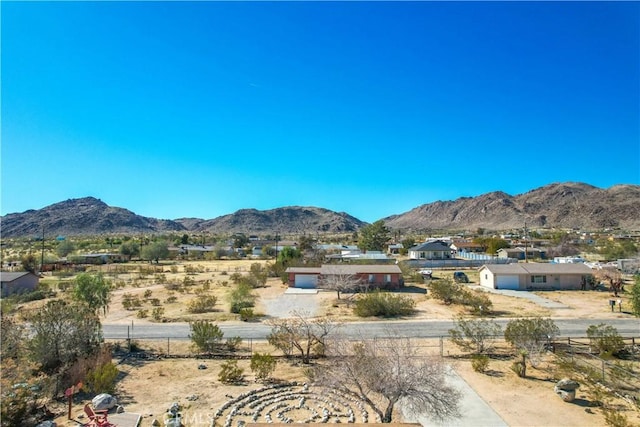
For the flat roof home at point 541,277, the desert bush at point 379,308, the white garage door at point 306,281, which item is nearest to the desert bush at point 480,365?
the desert bush at point 379,308

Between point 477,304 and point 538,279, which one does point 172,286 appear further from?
point 538,279

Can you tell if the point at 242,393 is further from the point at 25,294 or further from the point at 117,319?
the point at 25,294

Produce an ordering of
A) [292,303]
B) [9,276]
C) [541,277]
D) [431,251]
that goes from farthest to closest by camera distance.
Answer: [431,251] < [541,277] < [9,276] < [292,303]

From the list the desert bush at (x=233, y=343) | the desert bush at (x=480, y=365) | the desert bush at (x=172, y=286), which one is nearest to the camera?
the desert bush at (x=480, y=365)

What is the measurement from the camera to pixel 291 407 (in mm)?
16078

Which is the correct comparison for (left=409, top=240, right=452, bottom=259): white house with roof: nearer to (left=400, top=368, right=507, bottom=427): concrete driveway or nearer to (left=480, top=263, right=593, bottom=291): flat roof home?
(left=480, top=263, right=593, bottom=291): flat roof home

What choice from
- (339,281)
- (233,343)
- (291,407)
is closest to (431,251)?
(339,281)

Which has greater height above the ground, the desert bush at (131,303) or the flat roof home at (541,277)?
the flat roof home at (541,277)

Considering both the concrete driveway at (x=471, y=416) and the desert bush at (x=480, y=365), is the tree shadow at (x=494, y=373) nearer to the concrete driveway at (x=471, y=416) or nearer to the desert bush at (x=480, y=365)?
the desert bush at (x=480, y=365)

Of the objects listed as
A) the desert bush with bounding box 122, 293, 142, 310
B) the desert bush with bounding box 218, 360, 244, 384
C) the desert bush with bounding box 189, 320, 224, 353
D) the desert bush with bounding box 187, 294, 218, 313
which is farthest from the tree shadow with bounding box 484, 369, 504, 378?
the desert bush with bounding box 122, 293, 142, 310

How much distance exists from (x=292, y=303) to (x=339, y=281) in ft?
19.4

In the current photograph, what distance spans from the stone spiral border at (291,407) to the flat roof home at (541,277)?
3523cm

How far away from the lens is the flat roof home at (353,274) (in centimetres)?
4625

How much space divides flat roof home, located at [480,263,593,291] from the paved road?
1568 centimetres
